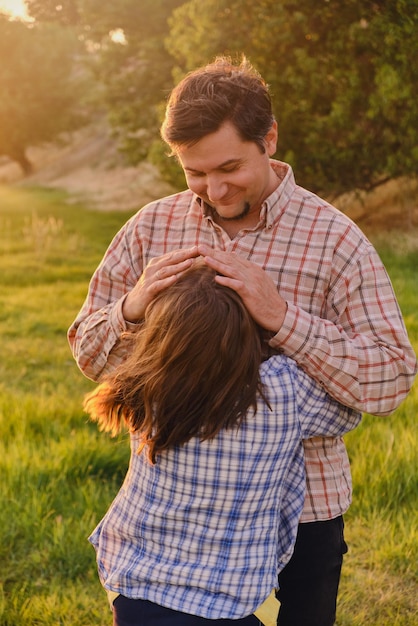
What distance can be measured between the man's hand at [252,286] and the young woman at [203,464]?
36 millimetres

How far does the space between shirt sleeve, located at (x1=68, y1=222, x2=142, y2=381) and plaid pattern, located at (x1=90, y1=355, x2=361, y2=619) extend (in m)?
0.44

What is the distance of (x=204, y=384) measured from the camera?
1818mm

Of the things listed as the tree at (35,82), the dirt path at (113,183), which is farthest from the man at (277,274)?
the tree at (35,82)

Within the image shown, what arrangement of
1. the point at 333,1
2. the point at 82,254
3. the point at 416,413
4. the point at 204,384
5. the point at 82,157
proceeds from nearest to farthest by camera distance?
the point at 204,384
the point at 416,413
the point at 333,1
the point at 82,254
the point at 82,157

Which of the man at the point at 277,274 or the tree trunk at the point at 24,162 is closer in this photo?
the man at the point at 277,274

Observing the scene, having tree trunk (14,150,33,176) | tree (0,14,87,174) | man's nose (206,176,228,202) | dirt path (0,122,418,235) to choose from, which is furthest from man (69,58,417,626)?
tree trunk (14,150,33,176)

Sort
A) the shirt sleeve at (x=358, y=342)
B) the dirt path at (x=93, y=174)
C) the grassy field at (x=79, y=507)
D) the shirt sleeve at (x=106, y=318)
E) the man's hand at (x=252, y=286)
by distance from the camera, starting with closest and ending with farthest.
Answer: the man's hand at (x=252, y=286) < the shirt sleeve at (x=358, y=342) < the shirt sleeve at (x=106, y=318) < the grassy field at (x=79, y=507) < the dirt path at (x=93, y=174)

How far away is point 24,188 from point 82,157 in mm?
8337

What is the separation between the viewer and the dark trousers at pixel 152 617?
1.78m

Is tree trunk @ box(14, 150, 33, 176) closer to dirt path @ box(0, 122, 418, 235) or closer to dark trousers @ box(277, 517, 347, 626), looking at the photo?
dirt path @ box(0, 122, 418, 235)

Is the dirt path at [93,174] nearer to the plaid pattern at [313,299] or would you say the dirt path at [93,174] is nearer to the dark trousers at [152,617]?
the plaid pattern at [313,299]

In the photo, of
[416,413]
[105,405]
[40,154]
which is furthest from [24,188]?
[105,405]

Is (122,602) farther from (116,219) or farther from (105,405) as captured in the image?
(116,219)

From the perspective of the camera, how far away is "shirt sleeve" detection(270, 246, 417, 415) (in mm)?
2078
